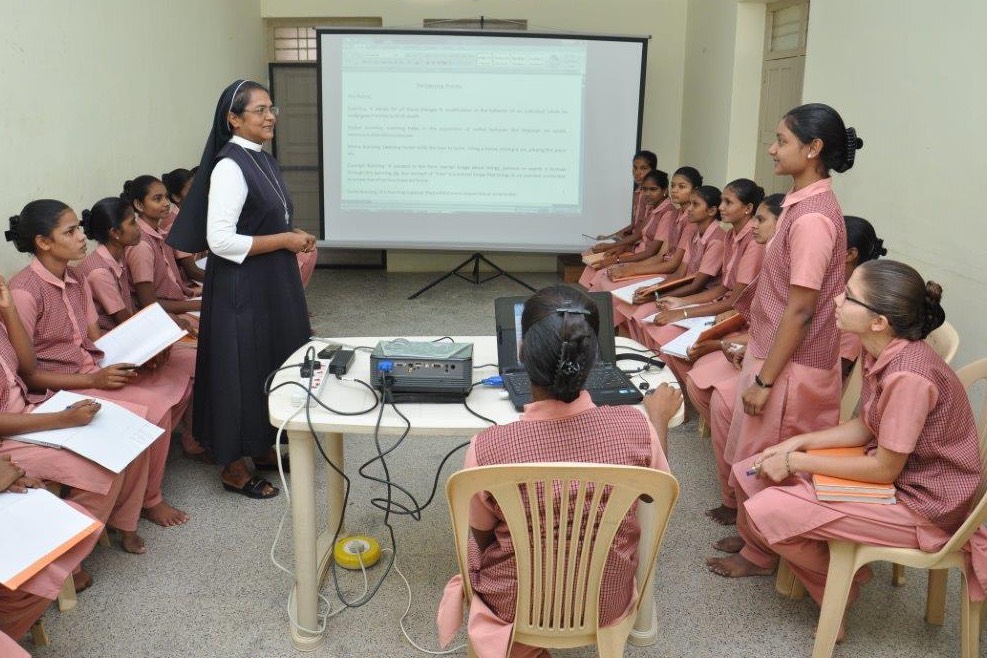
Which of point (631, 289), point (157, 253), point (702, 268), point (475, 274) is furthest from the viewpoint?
point (475, 274)

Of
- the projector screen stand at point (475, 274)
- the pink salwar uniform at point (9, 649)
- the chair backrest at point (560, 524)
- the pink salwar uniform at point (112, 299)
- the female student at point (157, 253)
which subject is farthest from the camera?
the projector screen stand at point (475, 274)

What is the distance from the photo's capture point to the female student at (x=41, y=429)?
2.20 meters

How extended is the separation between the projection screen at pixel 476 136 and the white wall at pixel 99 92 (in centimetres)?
94

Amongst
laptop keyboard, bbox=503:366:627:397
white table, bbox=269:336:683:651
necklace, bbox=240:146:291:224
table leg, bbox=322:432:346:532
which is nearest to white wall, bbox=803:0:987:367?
white table, bbox=269:336:683:651

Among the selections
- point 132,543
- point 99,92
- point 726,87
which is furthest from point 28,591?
point 726,87

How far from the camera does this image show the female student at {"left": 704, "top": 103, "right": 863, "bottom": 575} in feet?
7.01

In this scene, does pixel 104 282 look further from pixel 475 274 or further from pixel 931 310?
pixel 475 274

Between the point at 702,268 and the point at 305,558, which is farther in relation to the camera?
the point at 702,268

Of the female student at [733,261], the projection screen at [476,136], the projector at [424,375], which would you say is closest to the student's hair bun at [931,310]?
the projector at [424,375]

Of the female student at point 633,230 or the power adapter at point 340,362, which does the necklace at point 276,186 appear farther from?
the female student at point 633,230

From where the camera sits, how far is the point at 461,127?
5797 mm

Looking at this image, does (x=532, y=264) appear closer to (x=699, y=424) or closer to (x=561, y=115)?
(x=561, y=115)

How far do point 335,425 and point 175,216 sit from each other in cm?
242

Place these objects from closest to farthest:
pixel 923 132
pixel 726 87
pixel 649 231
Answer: pixel 923 132 < pixel 649 231 < pixel 726 87
